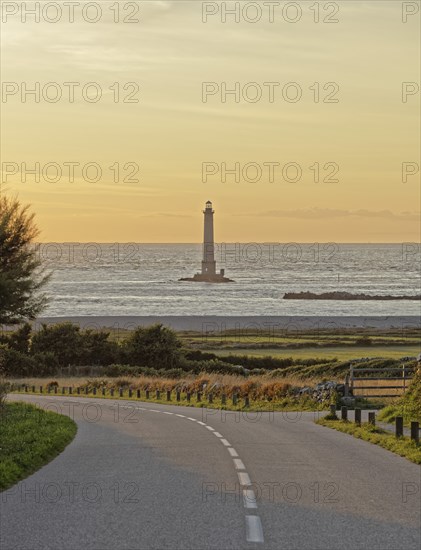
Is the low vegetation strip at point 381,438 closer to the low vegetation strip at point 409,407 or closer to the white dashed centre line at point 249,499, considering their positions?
the low vegetation strip at point 409,407

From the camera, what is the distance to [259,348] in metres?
91.4

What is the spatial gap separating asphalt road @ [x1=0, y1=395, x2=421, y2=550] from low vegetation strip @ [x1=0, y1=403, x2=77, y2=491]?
1.05ft

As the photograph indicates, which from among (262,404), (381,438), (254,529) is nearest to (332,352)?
(262,404)

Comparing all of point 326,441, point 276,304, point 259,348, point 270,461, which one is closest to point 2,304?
point 326,441

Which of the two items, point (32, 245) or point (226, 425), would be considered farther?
point (32, 245)

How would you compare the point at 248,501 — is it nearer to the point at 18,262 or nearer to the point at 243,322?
the point at 18,262

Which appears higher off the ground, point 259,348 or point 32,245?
point 32,245

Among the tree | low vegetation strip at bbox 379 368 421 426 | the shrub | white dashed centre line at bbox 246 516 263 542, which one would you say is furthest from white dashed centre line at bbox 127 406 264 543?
the shrub

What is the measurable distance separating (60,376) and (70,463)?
176ft

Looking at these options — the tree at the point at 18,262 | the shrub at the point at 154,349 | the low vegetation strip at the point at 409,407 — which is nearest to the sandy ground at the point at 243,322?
the shrub at the point at 154,349

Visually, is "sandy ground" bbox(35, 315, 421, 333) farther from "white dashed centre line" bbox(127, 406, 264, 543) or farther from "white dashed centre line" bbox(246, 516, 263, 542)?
"white dashed centre line" bbox(246, 516, 263, 542)

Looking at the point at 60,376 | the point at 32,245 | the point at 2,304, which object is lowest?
the point at 60,376

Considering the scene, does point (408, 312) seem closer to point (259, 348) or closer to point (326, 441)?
point (259, 348)

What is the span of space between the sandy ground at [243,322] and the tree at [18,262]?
8289 centimetres
